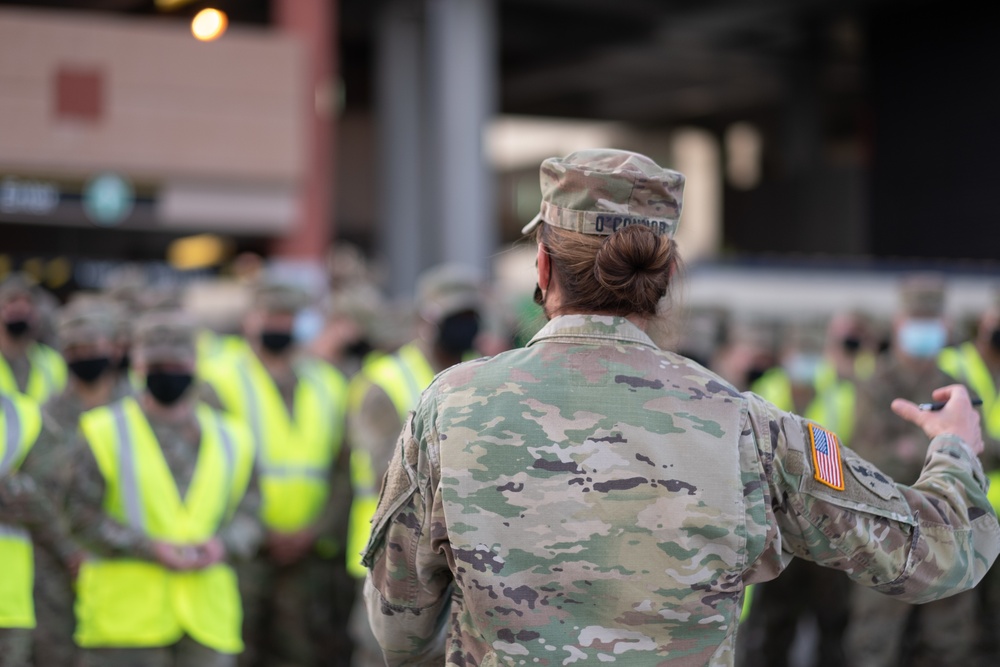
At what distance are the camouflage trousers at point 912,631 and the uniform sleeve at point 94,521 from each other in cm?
402

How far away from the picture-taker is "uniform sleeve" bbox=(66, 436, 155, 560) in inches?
179

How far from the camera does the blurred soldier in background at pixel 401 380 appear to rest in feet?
18.3

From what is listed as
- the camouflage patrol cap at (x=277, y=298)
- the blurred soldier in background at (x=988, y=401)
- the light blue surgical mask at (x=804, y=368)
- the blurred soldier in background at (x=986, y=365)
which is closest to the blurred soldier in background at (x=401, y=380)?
the camouflage patrol cap at (x=277, y=298)

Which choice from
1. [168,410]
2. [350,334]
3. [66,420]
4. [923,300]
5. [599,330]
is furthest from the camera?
[350,334]

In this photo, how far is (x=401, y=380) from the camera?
18.6 feet

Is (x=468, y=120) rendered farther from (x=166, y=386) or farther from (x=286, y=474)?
(x=166, y=386)

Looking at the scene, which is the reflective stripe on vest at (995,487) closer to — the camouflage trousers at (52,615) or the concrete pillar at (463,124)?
the camouflage trousers at (52,615)

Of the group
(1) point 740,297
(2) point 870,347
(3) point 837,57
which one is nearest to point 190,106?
(1) point 740,297

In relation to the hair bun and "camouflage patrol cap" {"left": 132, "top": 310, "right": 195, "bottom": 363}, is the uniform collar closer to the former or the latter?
the hair bun

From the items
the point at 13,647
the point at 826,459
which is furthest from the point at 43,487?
the point at 826,459

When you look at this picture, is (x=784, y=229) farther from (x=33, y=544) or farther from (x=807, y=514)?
(x=807, y=514)

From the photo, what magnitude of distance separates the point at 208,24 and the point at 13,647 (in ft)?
39.5

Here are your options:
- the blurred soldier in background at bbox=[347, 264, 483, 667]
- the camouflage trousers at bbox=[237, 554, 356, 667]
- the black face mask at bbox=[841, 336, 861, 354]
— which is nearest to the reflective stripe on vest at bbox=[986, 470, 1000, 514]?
the black face mask at bbox=[841, 336, 861, 354]

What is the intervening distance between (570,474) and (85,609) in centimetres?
310
